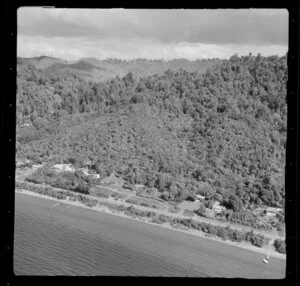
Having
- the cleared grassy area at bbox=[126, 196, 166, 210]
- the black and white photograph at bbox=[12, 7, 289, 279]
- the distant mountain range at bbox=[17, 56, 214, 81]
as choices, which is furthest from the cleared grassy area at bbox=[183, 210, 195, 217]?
the distant mountain range at bbox=[17, 56, 214, 81]

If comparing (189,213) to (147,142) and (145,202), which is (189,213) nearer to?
(145,202)

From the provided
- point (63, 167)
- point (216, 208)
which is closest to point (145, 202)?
point (63, 167)

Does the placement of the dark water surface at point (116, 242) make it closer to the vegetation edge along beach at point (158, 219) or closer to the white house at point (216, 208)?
the vegetation edge along beach at point (158, 219)

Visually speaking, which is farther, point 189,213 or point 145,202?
point 145,202

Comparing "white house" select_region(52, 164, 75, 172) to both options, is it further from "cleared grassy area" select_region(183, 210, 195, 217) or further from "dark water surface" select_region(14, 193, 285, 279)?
"cleared grassy area" select_region(183, 210, 195, 217)

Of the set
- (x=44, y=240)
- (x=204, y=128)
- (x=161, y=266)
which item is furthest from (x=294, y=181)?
(x=44, y=240)
